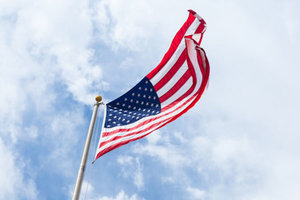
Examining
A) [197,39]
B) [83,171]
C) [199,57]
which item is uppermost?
→ [197,39]

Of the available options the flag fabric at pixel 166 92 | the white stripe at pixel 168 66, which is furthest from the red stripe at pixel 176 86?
the white stripe at pixel 168 66

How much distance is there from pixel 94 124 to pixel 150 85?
10.9 ft

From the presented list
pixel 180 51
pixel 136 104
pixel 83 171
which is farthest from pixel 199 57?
pixel 83 171

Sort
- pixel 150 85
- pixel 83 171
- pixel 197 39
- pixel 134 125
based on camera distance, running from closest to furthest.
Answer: pixel 83 171, pixel 134 125, pixel 150 85, pixel 197 39

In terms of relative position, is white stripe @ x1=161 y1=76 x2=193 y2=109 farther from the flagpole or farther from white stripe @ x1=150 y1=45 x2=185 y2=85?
the flagpole

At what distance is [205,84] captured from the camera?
1491 centimetres

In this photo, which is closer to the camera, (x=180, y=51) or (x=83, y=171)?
(x=83, y=171)

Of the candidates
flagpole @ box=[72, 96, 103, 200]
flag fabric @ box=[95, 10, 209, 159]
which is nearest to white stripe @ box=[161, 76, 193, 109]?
flag fabric @ box=[95, 10, 209, 159]

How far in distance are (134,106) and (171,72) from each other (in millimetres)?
2197

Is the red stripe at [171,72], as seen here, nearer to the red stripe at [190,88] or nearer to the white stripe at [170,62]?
the white stripe at [170,62]

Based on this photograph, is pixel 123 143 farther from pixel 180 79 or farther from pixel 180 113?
pixel 180 79

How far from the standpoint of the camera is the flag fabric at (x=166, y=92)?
524 inches

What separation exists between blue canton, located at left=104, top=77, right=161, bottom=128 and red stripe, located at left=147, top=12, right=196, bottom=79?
499mm

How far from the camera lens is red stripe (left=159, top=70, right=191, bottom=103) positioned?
14746 mm
